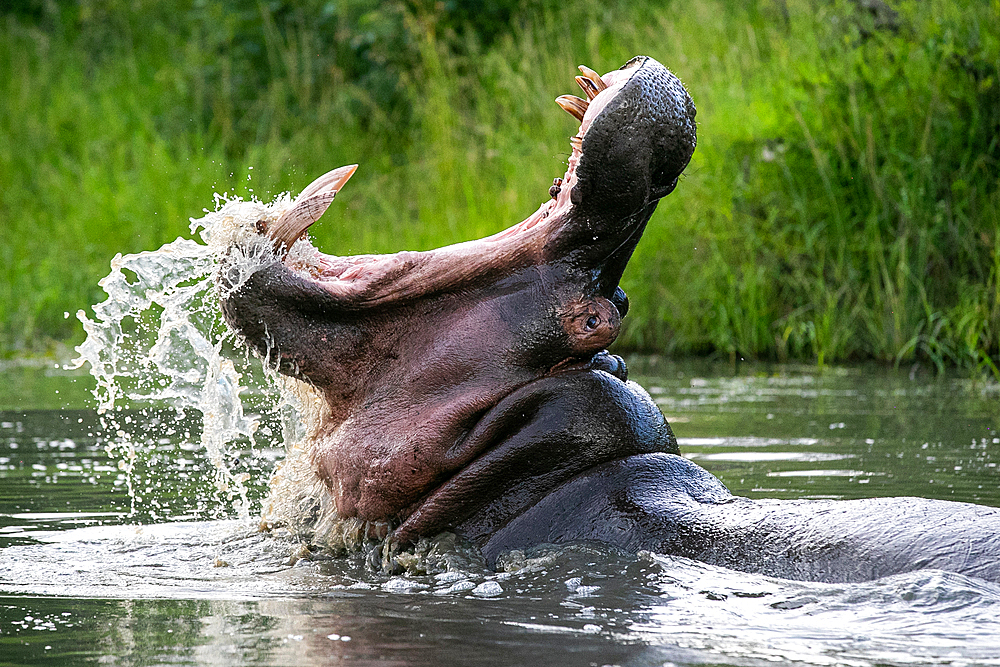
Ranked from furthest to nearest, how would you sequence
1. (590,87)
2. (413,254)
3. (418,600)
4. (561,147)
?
(561,147), (413,254), (590,87), (418,600)

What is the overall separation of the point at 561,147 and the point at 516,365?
713 cm

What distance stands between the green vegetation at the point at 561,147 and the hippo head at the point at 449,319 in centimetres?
332

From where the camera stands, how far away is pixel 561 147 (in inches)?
393

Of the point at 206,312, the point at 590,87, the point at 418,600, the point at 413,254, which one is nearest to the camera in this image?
the point at 418,600

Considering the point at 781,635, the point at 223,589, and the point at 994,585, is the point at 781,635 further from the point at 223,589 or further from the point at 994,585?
the point at 223,589

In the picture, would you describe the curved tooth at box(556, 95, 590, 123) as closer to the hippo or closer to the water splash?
the hippo

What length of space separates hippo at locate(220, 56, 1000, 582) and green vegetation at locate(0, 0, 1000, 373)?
10.9ft

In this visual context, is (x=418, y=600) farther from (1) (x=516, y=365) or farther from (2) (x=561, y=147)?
(2) (x=561, y=147)

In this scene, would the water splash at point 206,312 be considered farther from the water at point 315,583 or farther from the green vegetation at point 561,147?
the green vegetation at point 561,147

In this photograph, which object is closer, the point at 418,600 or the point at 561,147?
the point at 418,600

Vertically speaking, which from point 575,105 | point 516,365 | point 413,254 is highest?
point 575,105

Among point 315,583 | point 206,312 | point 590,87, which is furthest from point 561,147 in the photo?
point 315,583

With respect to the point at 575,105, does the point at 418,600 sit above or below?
below

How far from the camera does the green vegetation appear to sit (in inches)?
325
